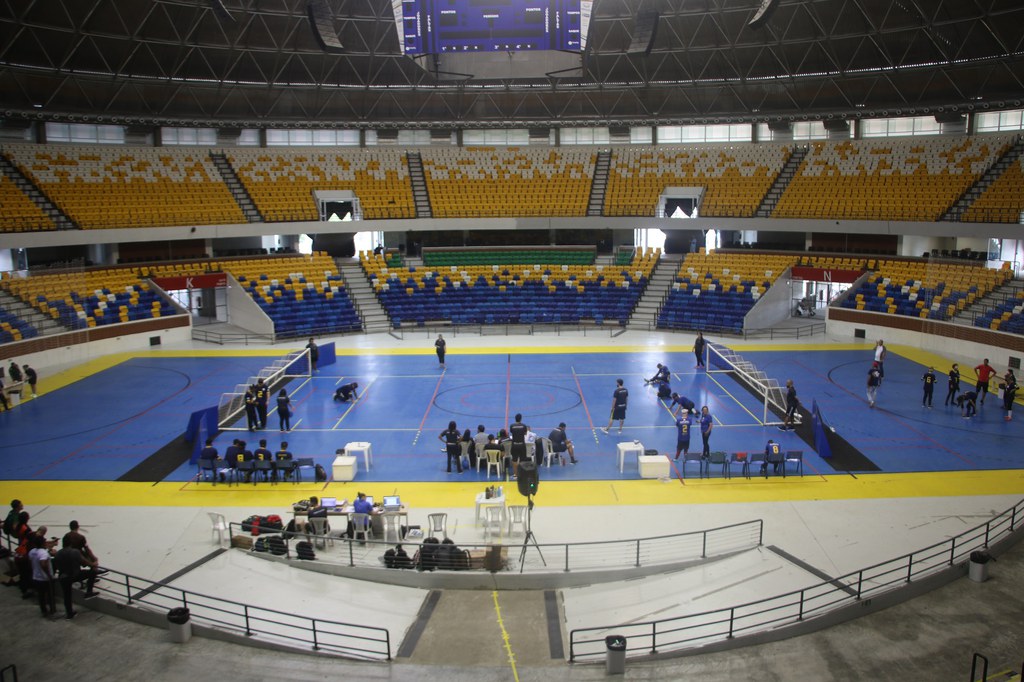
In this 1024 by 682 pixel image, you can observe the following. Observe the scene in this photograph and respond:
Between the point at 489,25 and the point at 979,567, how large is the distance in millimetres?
15241

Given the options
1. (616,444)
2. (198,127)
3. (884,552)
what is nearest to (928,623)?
(884,552)

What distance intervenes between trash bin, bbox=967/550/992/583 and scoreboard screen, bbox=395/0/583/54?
1373 centimetres

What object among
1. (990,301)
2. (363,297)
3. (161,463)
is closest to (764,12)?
(990,301)

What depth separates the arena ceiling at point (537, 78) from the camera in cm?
3769

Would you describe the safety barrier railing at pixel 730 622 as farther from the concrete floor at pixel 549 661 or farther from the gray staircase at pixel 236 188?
the gray staircase at pixel 236 188

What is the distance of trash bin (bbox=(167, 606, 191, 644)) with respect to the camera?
39.3ft

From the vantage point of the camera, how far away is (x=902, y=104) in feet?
144

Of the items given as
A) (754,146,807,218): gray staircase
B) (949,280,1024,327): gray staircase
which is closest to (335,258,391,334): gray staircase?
(754,146,807,218): gray staircase

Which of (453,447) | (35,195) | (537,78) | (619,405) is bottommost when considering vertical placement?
(453,447)

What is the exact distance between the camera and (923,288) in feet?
125

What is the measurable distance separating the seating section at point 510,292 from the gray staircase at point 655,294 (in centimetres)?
39

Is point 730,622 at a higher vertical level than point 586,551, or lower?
higher

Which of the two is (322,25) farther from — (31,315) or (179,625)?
(179,625)

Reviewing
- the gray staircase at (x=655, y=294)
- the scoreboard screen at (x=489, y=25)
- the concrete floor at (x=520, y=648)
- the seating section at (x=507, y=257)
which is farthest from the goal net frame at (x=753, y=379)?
the seating section at (x=507, y=257)
